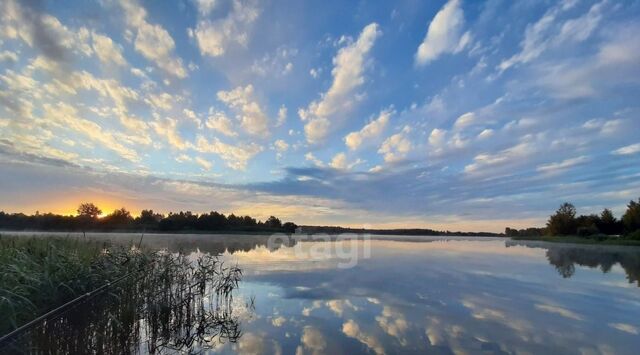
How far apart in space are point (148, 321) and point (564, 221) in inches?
3220

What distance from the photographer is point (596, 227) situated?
60.4m

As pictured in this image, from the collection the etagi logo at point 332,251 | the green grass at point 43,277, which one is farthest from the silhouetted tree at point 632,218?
the green grass at point 43,277

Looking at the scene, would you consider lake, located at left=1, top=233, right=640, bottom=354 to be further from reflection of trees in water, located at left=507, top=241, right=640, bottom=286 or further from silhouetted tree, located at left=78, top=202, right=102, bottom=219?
silhouetted tree, located at left=78, top=202, right=102, bottom=219

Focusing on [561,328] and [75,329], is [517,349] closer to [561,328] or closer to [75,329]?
[561,328]

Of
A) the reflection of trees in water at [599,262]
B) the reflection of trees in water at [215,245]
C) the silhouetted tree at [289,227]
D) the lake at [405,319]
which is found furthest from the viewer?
the silhouetted tree at [289,227]

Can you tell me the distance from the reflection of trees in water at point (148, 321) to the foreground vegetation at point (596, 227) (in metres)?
53.7

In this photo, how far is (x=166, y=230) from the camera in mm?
73250

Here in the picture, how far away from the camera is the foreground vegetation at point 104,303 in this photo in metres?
4.72

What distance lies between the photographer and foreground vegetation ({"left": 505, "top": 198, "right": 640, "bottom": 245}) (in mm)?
49812

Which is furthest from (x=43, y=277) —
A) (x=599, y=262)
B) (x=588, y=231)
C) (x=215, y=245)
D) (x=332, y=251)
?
(x=588, y=231)

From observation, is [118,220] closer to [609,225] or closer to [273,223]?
[273,223]

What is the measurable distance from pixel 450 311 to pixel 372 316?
225 cm

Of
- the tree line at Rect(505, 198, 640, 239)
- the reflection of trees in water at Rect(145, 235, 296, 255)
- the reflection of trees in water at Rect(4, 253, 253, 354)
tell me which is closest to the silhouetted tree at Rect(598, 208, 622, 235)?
the tree line at Rect(505, 198, 640, 239)

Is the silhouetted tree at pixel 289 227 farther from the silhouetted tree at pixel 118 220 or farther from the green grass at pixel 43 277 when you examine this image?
the green grass at pixel 43 277
